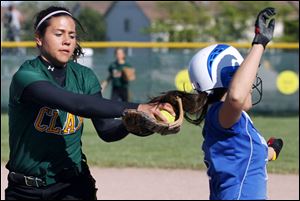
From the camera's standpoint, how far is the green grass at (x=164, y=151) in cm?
1102

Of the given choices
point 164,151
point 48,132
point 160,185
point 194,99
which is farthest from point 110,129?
point 164,151

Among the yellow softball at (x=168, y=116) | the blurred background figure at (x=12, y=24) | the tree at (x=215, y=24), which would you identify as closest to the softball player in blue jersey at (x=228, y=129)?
the yellow softball at (x=168, y=116)

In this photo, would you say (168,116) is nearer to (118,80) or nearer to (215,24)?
(118,80)

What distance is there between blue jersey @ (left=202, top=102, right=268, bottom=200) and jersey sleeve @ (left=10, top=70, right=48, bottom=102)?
93 cm

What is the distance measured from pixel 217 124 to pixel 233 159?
183mm

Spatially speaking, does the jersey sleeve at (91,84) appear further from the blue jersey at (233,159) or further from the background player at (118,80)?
the background player at (118,80)

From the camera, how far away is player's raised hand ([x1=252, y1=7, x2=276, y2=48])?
345cm

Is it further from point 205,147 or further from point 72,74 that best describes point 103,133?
point 205,147

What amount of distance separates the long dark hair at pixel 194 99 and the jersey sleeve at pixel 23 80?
25.9 inches

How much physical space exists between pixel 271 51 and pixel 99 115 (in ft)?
56.5

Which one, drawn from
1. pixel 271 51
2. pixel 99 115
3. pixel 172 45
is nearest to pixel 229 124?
pixel 99 115

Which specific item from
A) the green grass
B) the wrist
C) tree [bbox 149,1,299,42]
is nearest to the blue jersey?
the wrist

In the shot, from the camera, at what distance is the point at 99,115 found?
3.72 meters

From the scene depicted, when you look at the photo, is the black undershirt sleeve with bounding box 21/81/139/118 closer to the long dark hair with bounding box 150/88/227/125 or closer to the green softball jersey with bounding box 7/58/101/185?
the long dark hair with bounding box 150/88/227/125
